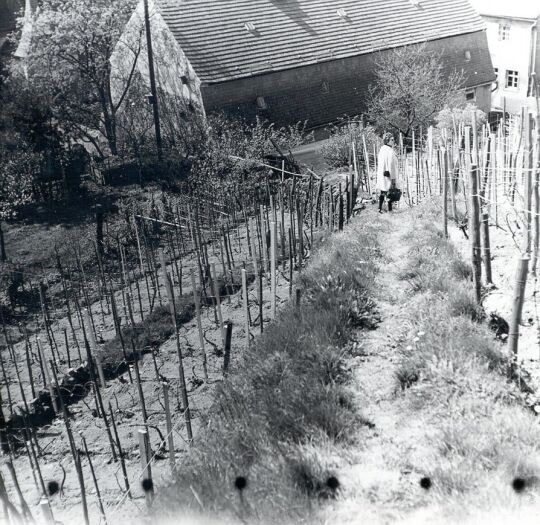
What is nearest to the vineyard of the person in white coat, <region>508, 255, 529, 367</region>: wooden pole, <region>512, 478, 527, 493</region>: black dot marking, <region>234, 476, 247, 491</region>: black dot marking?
<region>508, 255, 529, 367</region>: wooden pole

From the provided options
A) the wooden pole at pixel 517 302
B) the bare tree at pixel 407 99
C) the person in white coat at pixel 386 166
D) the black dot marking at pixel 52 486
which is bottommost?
the black dot marking at pixel 52 486

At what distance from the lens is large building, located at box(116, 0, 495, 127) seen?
67.4 ft

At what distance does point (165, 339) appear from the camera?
9.35m

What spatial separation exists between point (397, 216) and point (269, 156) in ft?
23.9

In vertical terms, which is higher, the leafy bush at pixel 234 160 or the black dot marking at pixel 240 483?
the leafy bush at pixel 234 160

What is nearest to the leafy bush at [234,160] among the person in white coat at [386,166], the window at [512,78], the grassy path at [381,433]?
the person in white coat at [386,166]

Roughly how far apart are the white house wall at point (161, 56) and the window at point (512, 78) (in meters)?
16.2

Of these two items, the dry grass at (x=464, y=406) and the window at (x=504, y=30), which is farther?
the window at (x=504, y=30)

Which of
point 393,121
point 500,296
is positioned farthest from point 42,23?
point 500,296

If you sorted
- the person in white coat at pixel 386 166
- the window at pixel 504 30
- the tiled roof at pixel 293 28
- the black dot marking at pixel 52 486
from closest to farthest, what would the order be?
the black dot marking at pixel 52 486, the person in white coat at pixel 386 166, the tiled roof at pixel 293 28, the window at pixel 504 30

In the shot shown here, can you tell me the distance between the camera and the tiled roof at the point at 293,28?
Answer: 68.1 feet

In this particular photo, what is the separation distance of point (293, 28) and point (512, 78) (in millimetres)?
11938

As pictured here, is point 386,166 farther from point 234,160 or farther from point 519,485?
point 519,485

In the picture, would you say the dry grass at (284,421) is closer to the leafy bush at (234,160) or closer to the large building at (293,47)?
the leafy bush at (234,160)
